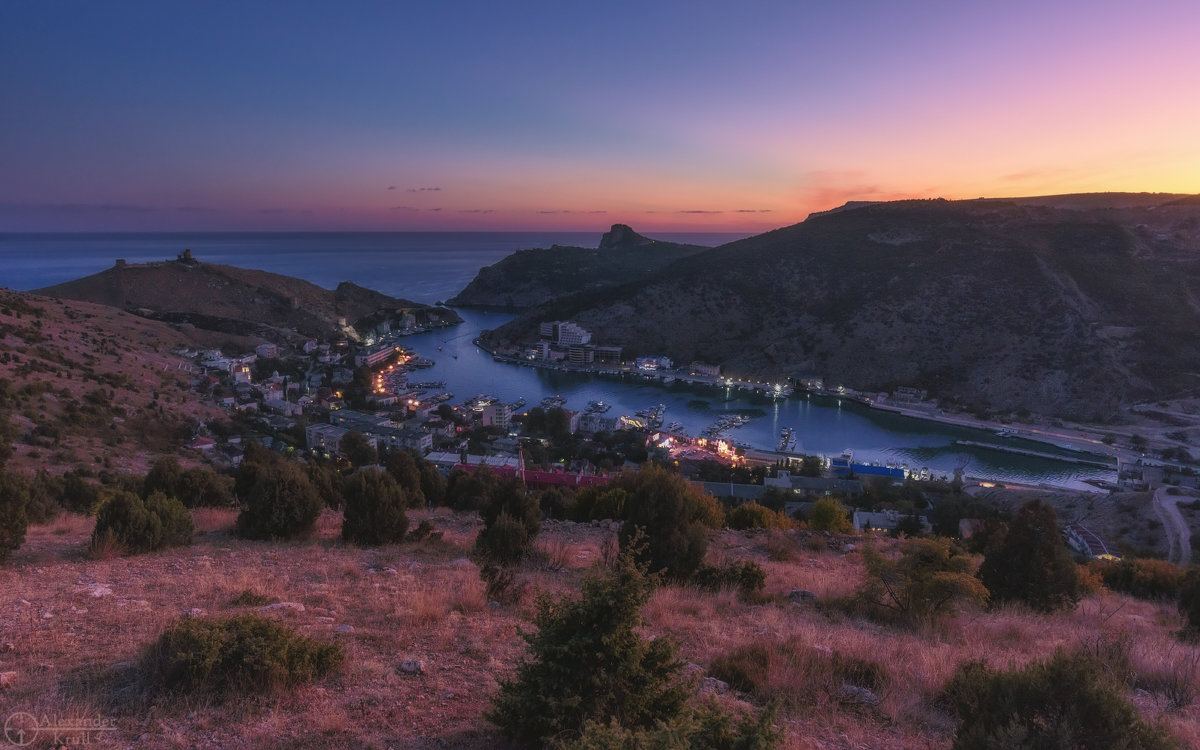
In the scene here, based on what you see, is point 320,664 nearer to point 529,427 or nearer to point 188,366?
point 529,427

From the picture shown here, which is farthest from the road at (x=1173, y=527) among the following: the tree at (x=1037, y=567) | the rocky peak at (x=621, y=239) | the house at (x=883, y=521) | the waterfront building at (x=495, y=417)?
the rocky peak at (x=621, y=239)

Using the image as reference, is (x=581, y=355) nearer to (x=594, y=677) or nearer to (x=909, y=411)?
(x=909, y=411)

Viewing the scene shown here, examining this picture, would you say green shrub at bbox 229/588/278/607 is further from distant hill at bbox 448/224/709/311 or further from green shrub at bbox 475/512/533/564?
distant hill at bbox 448/224/709/311

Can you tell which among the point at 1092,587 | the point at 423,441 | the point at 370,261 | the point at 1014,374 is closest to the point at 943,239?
the point at 1014,374

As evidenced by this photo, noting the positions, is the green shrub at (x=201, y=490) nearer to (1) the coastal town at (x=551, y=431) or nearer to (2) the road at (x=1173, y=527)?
(1) the coastal town at (x=551, y=431)

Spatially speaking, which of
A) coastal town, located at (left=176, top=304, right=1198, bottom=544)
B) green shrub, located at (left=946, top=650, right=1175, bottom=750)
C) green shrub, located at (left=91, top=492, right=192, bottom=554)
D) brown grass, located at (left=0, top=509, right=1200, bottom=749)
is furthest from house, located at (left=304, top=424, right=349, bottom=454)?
green shrub, located at (left=946, top=650, right=1175, bottom=750)
